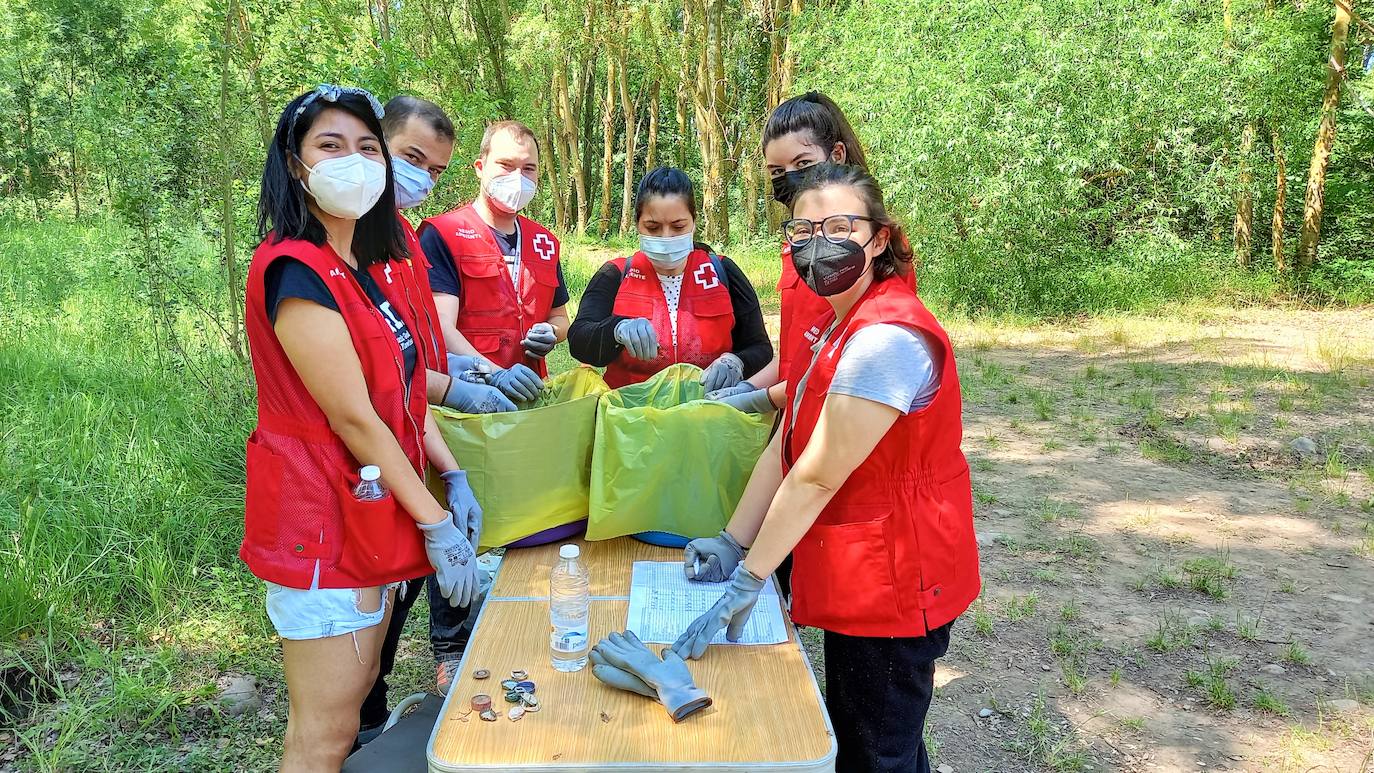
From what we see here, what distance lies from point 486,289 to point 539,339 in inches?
10.2

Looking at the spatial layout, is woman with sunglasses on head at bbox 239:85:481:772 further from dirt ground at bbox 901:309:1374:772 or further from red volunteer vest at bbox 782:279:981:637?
dirt ground at bbox 901:309:1374:772

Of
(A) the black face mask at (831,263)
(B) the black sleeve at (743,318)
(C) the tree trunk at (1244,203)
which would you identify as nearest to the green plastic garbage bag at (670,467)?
(A) the black face mask at (831,263)

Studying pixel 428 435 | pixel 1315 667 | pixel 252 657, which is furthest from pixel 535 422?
pixel 1315 667

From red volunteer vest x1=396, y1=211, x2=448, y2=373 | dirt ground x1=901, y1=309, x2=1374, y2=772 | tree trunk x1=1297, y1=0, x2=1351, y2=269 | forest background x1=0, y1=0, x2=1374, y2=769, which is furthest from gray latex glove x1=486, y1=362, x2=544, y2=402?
tree trunk x1=1297, y1=0, x2=1351, y2=269

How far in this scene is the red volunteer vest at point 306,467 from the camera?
1754 mm

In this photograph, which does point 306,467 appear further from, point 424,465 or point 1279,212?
point 1279,212

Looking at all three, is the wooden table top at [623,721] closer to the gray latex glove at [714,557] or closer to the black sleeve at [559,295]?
the gray latex glove at [714,557]

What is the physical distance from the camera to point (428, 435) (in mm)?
2256

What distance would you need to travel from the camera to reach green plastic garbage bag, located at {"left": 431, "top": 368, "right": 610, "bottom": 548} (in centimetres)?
234

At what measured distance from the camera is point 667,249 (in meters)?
2.95

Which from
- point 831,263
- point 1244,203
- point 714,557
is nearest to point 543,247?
point 714,557

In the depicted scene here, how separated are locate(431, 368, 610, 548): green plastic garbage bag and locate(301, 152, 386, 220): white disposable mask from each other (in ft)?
2.14

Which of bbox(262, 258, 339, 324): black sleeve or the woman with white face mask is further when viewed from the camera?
the woman with white face mask

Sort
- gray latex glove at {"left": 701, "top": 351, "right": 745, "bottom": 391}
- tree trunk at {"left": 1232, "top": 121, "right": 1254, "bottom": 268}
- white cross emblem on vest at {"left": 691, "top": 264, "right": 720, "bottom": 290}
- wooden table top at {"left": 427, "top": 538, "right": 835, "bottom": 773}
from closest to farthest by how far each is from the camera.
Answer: wooden table top at {"left": 427, "top": 538, "right": 835, "bottom": 773}
gray latex glove at {"left": 701, "top": 351, "right": 745, "bottom": 391}
white cross emblem on vest at {"left": 691, "top": 264, "right": 720, "bottom": 290}
tree trunk at {"left": 1232, "top": 121, "right": 1254, "bottom": 268}
